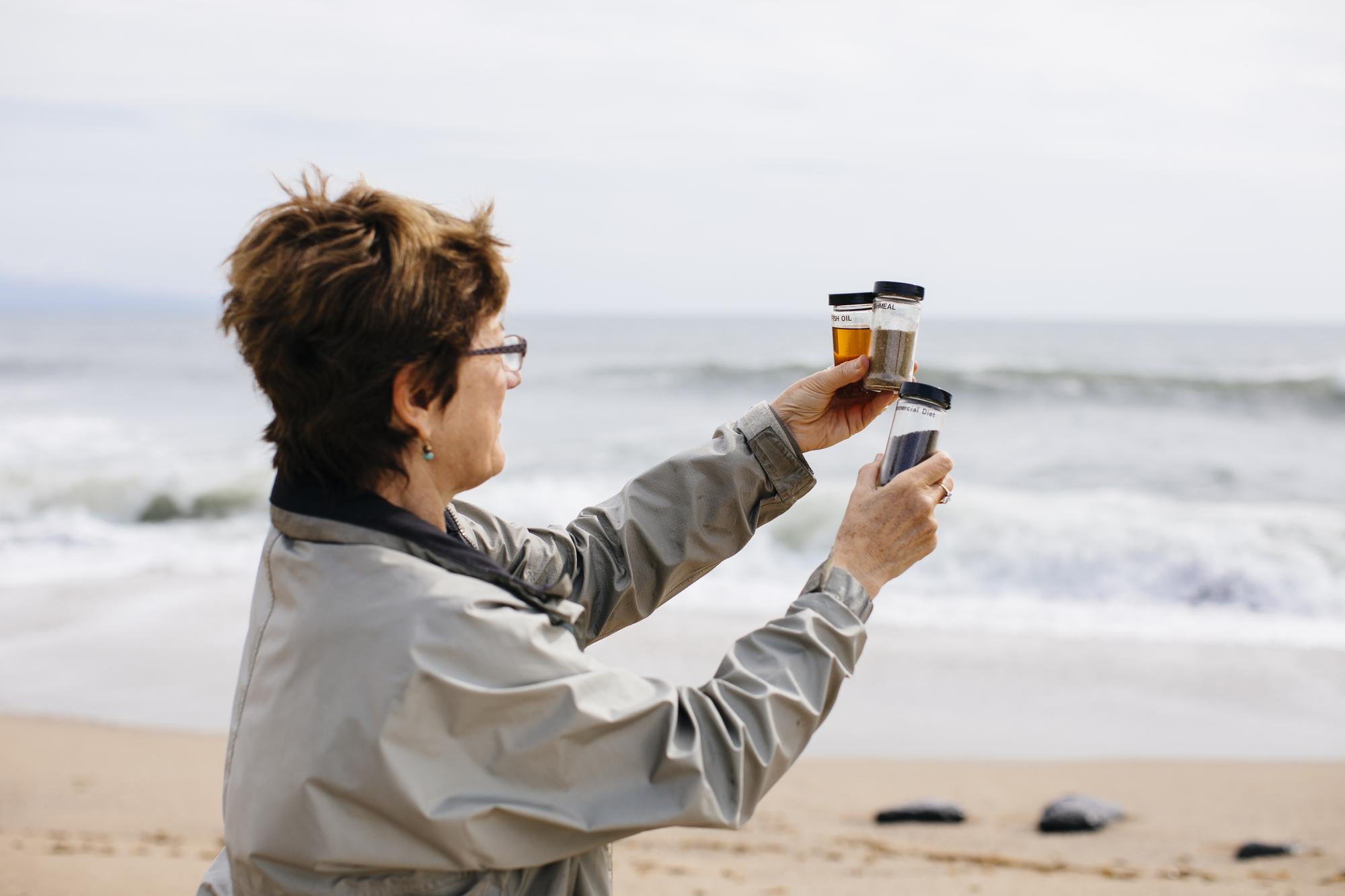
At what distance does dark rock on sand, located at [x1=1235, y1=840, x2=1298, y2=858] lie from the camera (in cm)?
446

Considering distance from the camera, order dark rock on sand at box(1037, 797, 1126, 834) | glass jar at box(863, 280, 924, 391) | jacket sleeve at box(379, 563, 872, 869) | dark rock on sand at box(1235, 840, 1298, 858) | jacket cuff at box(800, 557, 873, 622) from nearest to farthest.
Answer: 1. jacket sleeve at box(379, 563, 872, 869)
2. jacket cuff at box(800, 557, 873, 622)
3. glass jar at box(863, 280, 924, 391)
4. dark rock on sand at box(1235, 840, 1298, 858)
5. dark rock on sand at box(1037, 797, 1126, 834)

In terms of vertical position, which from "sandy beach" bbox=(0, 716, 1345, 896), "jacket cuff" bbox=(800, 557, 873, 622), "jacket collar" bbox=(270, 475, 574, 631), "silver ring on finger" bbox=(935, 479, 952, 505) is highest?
"silver ring on finger" bbox=(935, 479, 952, 505)

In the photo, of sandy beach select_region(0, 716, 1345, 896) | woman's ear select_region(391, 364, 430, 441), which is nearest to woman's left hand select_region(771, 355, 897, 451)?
woman's ear select_region(391, 364, 430, 441)

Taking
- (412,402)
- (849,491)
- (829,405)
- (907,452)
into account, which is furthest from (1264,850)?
(849,491)

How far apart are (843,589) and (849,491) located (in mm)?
10767

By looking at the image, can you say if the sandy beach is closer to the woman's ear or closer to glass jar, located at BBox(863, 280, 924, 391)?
glass jar, located at BBox(863, 280, 924, 391)

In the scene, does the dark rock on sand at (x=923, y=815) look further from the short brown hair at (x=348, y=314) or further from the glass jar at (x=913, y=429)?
the short brown hair at (x=348, y=314)

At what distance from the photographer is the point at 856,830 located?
15.7ft

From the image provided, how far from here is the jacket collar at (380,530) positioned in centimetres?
154

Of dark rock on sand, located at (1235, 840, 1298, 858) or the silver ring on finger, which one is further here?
dark rock on sand, located at (1235, 840, 1298, 858)

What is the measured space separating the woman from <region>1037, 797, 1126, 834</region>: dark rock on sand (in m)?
3.46

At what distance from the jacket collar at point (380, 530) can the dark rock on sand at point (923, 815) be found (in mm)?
3644

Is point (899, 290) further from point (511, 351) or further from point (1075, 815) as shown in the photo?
point (1075, 815)

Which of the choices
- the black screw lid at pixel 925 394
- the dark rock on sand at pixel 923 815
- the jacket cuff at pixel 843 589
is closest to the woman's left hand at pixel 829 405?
the black screw lid at pixel 925 394
